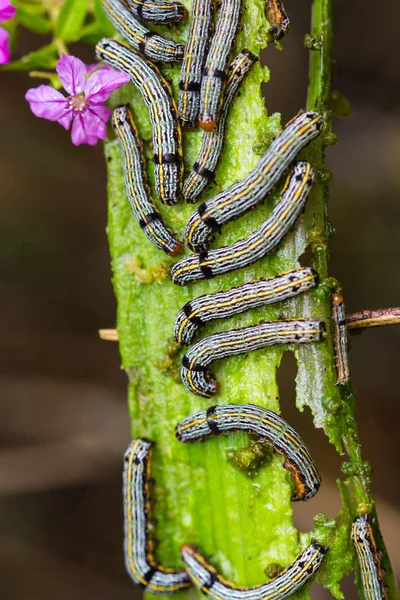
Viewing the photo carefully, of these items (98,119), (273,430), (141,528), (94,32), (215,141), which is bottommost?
(141,528)

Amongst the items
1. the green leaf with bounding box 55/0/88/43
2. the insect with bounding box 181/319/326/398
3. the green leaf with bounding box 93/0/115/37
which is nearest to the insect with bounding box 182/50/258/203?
the insect with bounding box 181/319/326/398

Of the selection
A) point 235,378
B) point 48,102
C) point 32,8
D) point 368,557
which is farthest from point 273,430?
point 32,8

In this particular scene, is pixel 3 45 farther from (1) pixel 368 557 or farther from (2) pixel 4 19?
(1) pixel 368 557

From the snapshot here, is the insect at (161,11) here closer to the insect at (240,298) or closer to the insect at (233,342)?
the insect at (240,298)

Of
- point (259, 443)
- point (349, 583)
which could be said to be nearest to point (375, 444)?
point (349, 583)

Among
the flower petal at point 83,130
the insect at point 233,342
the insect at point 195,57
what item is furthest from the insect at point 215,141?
the insect at point 233,342

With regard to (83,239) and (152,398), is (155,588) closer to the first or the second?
(152,398)
